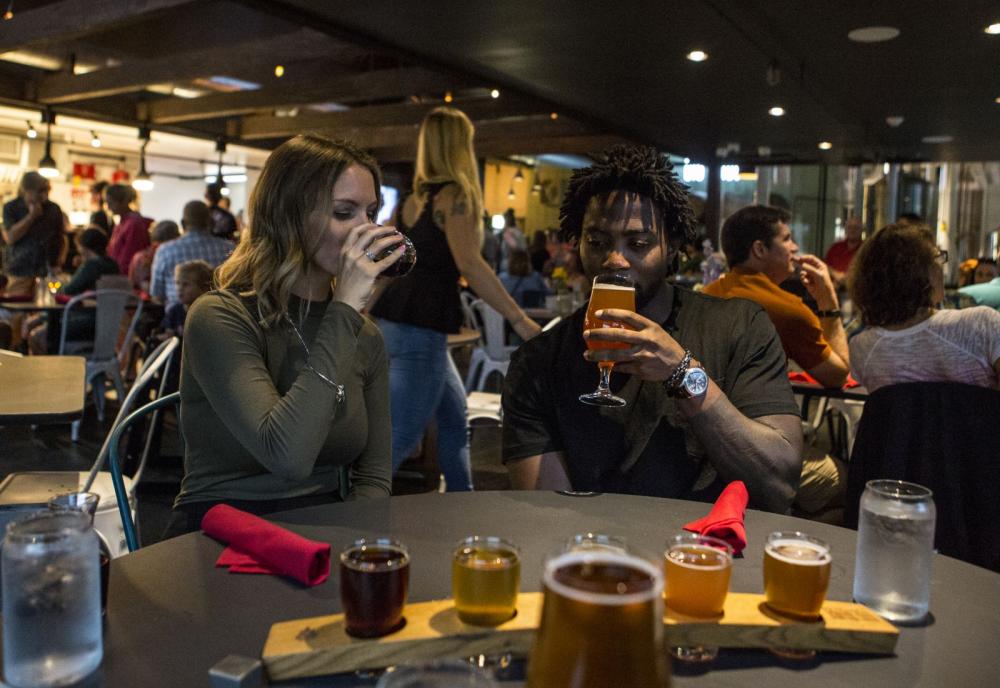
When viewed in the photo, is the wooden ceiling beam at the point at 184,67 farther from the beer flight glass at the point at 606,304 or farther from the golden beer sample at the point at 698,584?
the golden beer sample at the point at 698,584

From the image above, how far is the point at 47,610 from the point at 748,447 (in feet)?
3.85

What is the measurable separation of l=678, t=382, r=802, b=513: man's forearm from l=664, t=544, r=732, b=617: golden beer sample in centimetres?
65

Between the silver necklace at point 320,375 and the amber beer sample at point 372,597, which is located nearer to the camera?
the amber beer sample at point 372,597

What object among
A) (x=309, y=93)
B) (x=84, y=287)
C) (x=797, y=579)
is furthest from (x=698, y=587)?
(x=309, y=93)

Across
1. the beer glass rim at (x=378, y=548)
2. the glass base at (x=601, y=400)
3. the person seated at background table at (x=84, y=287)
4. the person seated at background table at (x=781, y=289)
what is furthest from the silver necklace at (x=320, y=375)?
the person seated at background table at (x=84, y=287)

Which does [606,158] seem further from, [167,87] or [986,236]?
[986,236]

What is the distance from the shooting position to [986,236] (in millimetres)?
14203

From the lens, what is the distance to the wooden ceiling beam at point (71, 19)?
18.9 ft

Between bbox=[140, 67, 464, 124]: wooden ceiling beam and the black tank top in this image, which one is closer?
the black tank top

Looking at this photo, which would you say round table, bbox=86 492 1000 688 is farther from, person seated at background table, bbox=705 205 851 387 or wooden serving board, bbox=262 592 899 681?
person seated at background table, bbox=705 205 851 387

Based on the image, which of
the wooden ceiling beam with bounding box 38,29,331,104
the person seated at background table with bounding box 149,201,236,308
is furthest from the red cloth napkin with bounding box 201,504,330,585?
the wooden ceiling beam with bounding box 38,29,331,104

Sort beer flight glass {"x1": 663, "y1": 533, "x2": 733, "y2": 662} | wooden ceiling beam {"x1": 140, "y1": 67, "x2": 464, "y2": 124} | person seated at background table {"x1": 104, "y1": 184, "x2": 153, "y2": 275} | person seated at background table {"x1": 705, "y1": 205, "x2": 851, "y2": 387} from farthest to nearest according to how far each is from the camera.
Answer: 1. wooden ceiling beam {"x1": 140, "y1": 67, "x2": 464, "y2": 124}
2. person seated at background table {"x1": 104, "y1": 184, "x2": 153, "y2": 275}
3. person seated at background table {"x1": 705, "y1": 205, "x2": 851, "y2": 387}
4. beer flight glass {"x1": 663, "y1": 533, "x2": 733, "y2": 662}

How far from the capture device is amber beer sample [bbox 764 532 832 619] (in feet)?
2.88

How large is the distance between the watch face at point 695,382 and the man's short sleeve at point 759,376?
19 centimetres
